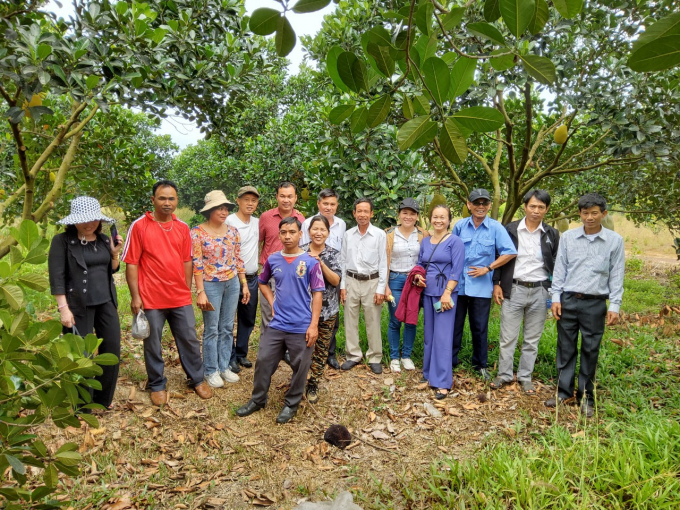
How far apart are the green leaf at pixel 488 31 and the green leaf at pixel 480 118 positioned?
0.50 ft

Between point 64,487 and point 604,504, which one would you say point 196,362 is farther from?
point 604,504

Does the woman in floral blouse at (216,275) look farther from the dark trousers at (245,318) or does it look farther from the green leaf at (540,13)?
the green leaf at (540,13)

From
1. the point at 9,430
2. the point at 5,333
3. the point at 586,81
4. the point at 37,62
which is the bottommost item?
the point at 9,430

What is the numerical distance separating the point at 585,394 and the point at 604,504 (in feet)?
4.71

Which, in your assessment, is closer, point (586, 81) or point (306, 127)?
point (586, 81)

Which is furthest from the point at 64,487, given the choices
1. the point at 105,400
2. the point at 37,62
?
the point at 37,62

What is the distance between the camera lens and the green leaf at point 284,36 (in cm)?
104

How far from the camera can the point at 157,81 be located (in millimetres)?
2887

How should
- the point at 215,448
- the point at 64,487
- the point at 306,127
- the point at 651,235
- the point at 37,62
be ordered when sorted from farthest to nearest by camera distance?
the point at 651,235 < the point at 306,127 < the point at 215,448 < the point at 64,487 < the point at 37,62

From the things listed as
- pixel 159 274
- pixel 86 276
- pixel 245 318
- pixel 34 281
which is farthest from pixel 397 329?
pixel 34 281

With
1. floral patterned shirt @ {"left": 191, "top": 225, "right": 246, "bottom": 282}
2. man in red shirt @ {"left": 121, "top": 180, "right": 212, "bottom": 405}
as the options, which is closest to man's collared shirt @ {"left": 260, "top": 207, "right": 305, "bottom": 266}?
floral patterned shirt @ {"left": 191, "top": 225, "right": 246, "bottom": 282}

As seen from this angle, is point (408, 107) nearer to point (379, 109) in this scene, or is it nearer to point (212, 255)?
point (379, 109)

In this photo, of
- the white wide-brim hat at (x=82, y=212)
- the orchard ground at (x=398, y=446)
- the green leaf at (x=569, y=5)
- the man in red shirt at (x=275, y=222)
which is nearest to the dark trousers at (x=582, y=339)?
the orchard ground at (x=398, y=446)

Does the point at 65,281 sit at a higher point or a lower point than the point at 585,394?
higher
